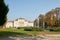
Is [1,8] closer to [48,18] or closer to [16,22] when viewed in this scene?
[48,18]

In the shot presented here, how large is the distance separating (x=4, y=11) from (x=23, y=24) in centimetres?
8994

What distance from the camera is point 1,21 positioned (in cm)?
2072

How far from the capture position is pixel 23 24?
363 ft

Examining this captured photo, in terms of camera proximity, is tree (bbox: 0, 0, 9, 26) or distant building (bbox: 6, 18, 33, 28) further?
distant building (bbox: 6, 18, 33, 28)

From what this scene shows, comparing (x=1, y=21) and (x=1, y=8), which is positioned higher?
(x=1, y=8)

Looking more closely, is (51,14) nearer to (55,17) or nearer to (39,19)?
(55,17)

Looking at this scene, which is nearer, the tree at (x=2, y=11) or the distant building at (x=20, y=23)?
the tree at (x=2, y=11)

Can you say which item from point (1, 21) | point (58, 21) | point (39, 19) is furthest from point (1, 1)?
point (39, 19)

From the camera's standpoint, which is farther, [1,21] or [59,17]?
[59,17]

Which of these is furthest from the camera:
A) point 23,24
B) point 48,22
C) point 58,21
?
point 23,24

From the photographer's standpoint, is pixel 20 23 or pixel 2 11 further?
pixel 20 23

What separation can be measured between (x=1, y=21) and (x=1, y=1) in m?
2.32

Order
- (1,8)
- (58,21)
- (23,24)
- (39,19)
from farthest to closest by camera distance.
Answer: (23,24) < (39,19) < (58,21) < (1,8)

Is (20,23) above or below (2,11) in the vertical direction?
below
